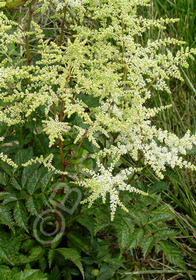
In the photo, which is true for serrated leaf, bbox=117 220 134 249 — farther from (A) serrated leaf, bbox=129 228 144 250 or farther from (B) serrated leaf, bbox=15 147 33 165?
(B) serrated leaf, bbox=15 147 33 165

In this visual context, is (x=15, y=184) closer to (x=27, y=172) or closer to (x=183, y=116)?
(x=27, y=172)

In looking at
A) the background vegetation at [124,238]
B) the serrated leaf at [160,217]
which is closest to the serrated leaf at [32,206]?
the background vegetation at [124,238]

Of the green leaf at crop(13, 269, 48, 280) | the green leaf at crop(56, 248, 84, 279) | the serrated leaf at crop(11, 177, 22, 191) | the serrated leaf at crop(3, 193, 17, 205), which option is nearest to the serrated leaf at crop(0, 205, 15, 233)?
the serrated leaf at crop(3, 193, 17, 205)

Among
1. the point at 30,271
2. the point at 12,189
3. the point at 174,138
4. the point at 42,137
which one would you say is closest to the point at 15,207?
the point at 12,189

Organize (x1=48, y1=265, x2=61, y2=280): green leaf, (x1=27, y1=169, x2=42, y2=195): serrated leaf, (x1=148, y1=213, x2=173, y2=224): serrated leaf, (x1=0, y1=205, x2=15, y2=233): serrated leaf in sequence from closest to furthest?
(x1=0, y1=205, x2=15, y2=233): serrated leaf
(x1=27, y1=169, x2=42, y2=195): serrated leaf
(x1=148, y1=213, x2=173, y2=224): serrated leaf
(x1=48, y1=265, x2=61, y2=280): green leaf

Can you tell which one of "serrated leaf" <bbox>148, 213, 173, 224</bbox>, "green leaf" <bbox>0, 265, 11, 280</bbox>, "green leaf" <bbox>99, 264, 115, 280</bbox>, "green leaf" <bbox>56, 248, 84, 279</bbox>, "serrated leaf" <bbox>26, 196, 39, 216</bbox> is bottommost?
"green leaf" <bbox>99, 264, 115, 280</bbox>

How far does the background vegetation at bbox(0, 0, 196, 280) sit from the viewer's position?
66.6 inches

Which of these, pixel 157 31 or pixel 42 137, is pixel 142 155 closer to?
pixel 42 137

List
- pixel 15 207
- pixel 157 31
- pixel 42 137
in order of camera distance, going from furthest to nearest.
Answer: pixel 157 31 < pixel 42 137 < pixel 15 207

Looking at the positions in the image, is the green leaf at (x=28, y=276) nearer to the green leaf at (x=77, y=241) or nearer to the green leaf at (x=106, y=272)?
the green leaf at (x=77, y=241)

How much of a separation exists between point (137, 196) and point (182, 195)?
102 centimetres

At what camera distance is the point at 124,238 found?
63.1 inches

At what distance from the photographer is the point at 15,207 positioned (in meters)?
1.59

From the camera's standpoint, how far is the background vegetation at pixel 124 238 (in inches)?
66.6
